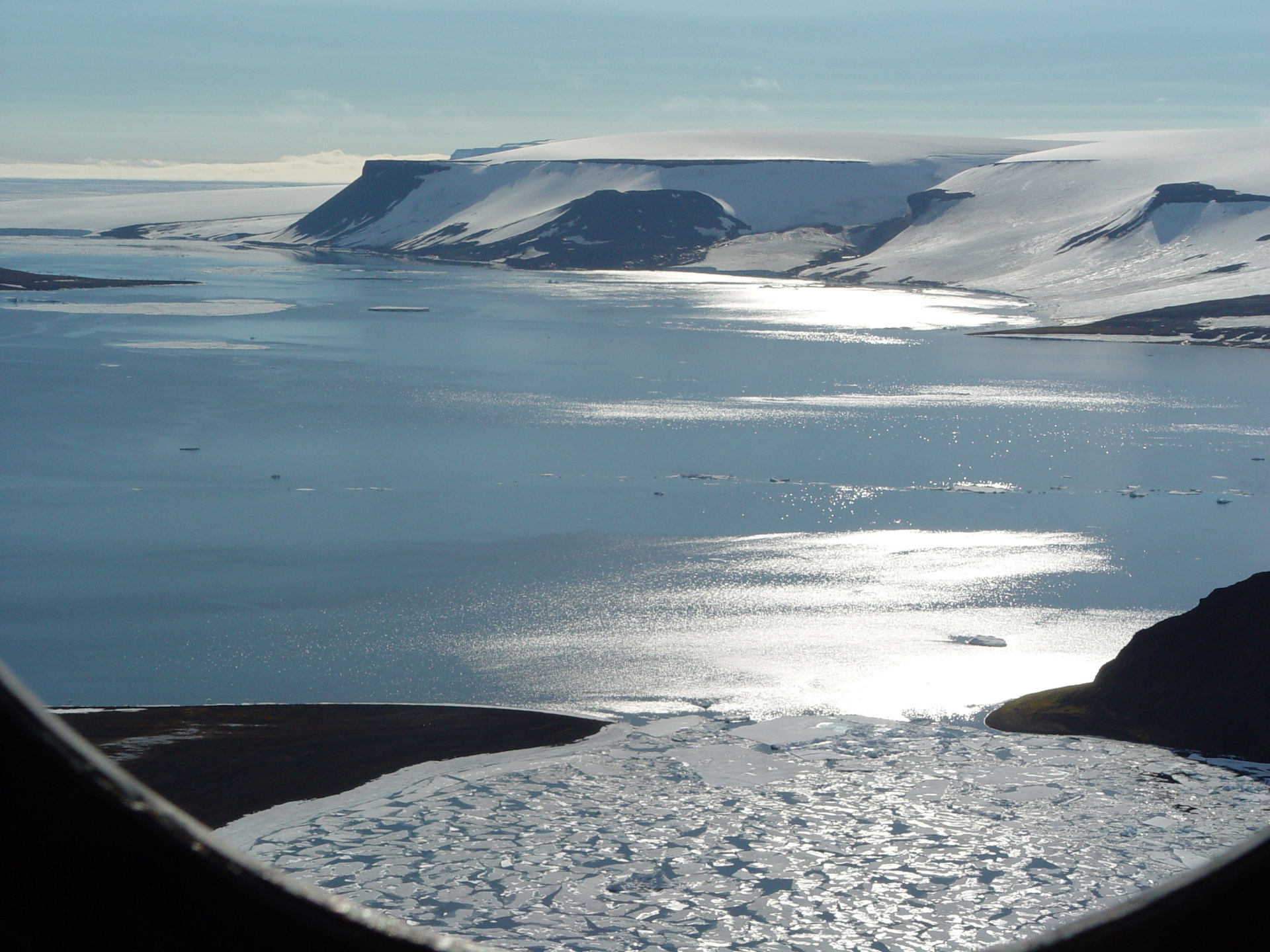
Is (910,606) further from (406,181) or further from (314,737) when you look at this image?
(406,181)

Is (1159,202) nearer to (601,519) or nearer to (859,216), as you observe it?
(859,216)

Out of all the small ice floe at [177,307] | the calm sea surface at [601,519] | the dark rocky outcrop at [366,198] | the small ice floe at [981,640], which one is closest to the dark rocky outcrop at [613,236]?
the dark rocky outcrop at [366,198]

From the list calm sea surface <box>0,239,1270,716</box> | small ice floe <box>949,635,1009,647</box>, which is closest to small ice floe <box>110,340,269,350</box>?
calm sea surface <box>0,239,1270,716</box>

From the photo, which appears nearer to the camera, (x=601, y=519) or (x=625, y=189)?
(x=601, y=519)

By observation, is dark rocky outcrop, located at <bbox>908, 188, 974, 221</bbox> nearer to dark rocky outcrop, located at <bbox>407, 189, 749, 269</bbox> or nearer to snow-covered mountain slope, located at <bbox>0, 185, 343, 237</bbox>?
dark rocky outcrop, located at <bbox>407, 189, 749, 269</bbox>

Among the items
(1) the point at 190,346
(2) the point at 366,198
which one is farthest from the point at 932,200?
(1) the point at 190,346

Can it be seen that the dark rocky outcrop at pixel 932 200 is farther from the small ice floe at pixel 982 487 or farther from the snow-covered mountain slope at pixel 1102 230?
the small ice floe at pixel 982 487

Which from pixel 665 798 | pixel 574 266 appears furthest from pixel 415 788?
pixel 574 266
